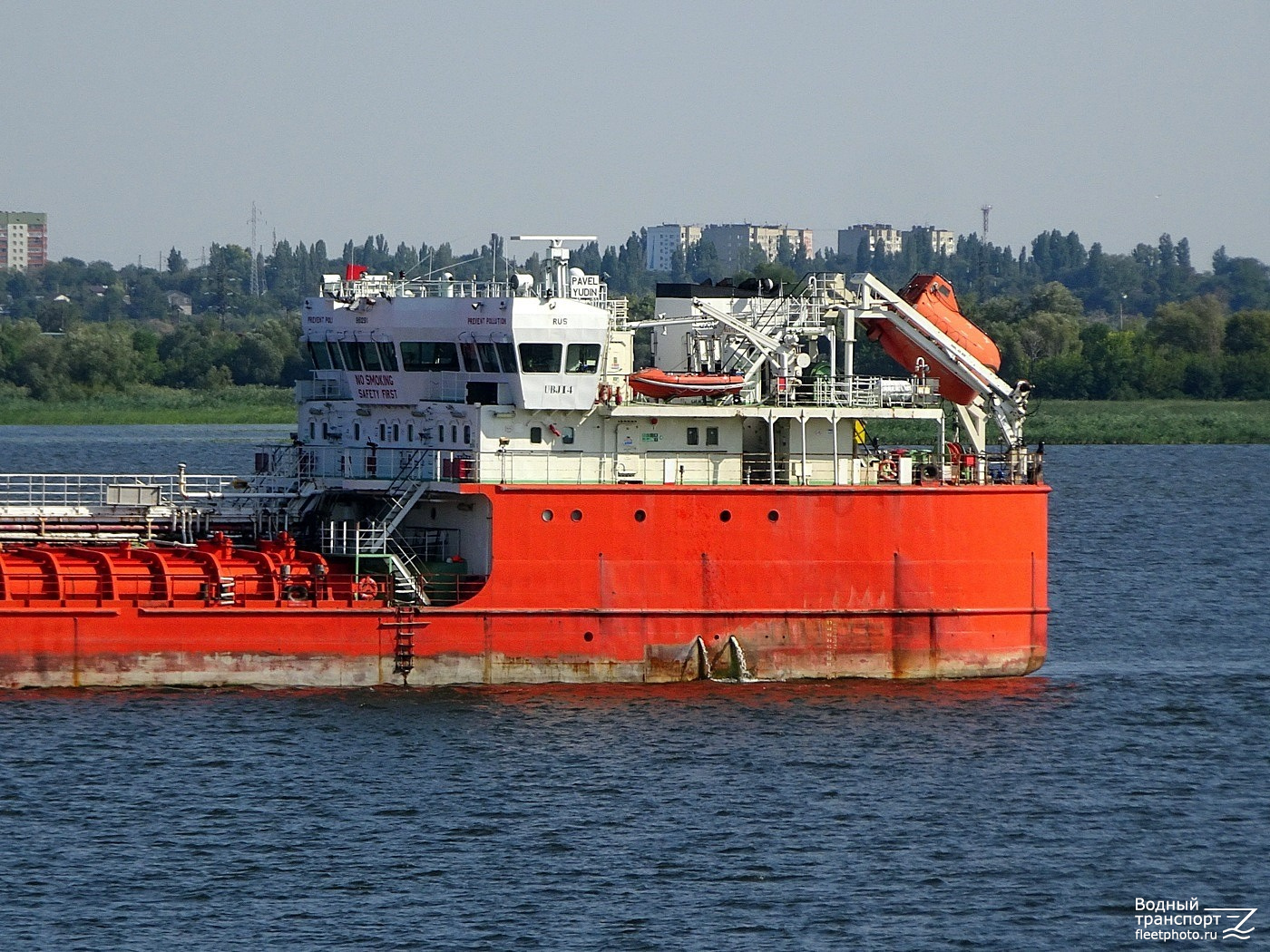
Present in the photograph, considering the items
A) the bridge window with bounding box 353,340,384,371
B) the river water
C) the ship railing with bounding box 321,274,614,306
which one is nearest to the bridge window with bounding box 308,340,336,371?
the ship railing with bounding box 321,274,614,306

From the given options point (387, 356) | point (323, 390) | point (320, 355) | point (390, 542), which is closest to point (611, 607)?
point (390, 542)

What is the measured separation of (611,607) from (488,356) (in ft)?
15.6

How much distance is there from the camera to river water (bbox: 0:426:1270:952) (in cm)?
2606

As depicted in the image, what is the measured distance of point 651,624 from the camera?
35688 millimetres

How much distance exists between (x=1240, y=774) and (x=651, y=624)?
953cm

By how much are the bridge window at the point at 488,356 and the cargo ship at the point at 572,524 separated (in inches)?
1.9

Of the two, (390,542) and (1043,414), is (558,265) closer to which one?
(390,542)

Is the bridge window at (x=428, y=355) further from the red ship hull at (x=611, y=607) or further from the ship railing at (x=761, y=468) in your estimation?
the red ship hull at (x=611, y=607)

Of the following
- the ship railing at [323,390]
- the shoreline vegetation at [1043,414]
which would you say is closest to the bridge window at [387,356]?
the ship railing at [323,390]

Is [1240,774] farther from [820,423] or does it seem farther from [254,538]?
[254,538]

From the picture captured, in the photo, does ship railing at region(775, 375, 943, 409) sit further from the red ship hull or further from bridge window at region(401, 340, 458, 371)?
bridge window at region(401, 340, 458, 371)

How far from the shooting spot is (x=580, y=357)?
36406 millimetres

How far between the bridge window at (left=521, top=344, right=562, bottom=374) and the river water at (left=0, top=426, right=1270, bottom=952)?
5450 millimetres

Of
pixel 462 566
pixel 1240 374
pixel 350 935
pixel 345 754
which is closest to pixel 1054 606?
pixel 462 566
